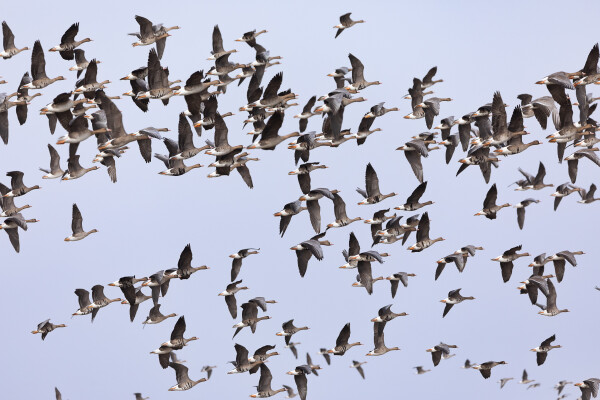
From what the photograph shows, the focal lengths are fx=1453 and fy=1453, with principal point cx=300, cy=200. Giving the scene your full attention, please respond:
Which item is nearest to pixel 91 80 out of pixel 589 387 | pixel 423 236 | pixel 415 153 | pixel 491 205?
pixel 415 153

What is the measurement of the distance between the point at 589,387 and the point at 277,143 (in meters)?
15.2

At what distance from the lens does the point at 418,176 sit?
4906 centimetres

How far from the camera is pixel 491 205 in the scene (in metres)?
50.5

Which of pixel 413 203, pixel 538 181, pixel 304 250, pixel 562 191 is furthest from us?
pixel 562 191

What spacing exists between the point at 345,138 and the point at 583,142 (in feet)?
27.3

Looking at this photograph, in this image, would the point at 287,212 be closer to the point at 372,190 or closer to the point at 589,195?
the point at 372,190

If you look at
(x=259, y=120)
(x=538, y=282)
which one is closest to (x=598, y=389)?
(x=538, y=282)

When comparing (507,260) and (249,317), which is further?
(249,317)

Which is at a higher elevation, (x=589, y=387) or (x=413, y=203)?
(x=413, y=203)

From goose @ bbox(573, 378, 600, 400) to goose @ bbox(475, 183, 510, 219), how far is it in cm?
732

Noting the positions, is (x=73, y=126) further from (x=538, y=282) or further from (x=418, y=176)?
(x=538, y=282)

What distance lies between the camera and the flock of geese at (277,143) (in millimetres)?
47312

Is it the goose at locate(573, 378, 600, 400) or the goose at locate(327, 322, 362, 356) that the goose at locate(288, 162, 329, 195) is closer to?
the goose at locate(327, 322, 362, 356)

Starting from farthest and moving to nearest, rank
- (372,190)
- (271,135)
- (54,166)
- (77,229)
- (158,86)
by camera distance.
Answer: (77,229) → (54,166) → (372,190) → (158,86) → (271,135)
